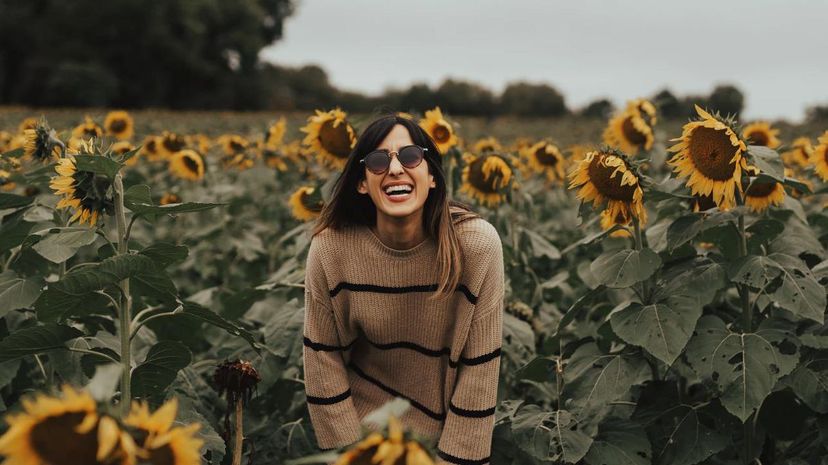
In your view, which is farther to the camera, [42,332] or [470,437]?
[470,437]

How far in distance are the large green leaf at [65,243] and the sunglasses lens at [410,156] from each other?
2.64 ft

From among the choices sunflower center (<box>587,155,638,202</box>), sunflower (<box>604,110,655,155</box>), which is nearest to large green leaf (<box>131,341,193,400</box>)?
sunflower center (<box>587,155,638,202</box>)

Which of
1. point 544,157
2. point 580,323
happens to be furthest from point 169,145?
point 580,323

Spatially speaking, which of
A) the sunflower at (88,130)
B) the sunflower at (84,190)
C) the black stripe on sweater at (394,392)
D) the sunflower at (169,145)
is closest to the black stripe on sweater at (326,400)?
the black stripe on sweater at (394,392)

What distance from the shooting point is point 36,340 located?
2061 millimetres

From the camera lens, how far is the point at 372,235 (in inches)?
95.1

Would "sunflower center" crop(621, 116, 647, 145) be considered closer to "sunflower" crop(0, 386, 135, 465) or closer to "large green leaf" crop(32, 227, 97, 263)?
"large green leaf" crop(32, 227, 97, 263)

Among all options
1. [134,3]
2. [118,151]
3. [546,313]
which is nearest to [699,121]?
[546,313]

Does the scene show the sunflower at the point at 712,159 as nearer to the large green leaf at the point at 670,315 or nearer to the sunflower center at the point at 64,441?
the large green leaf at the point at 670,315

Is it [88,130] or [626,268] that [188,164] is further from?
[626,268]

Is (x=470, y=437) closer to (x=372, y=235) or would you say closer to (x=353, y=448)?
(x=372, y=235)

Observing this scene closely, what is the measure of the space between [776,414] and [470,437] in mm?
1006

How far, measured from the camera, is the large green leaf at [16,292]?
89.1 inches

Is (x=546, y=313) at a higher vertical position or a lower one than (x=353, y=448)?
lower
